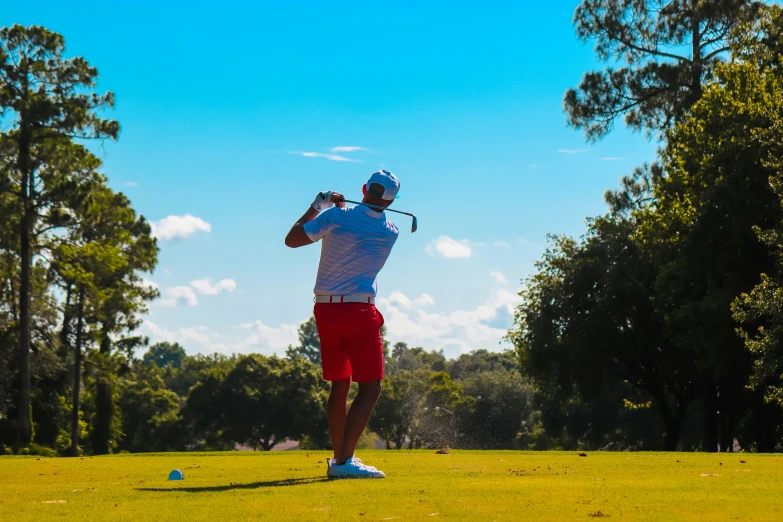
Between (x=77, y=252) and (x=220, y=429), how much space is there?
1640 inches

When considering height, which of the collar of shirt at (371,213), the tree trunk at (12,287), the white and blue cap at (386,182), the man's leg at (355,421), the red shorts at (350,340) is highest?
the tree trunk at (12,287)

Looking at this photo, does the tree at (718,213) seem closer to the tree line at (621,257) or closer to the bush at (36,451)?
the tree line at (621,257)

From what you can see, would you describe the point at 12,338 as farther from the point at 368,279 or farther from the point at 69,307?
the point at 368,279

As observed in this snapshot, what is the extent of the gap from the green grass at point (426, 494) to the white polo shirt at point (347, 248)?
146cm

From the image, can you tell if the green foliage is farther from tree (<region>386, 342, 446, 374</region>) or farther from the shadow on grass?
tree (<region>386, 342, 446, 374</region>)

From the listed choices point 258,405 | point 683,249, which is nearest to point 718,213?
point 683,249

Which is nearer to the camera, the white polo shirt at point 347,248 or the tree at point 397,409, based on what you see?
the white polo shirt at point 347,248

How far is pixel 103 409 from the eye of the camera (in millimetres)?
54375

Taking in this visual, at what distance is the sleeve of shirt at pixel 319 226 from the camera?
7227 mm

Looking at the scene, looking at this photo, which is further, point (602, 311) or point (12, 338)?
point (12, 338)

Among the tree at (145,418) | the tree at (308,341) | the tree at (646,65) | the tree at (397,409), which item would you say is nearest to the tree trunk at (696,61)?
the tree at (646,65)

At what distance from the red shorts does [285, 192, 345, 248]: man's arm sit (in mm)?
502

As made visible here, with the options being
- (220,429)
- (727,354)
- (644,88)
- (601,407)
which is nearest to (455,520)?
(727,354)

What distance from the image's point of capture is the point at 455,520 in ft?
15.0
